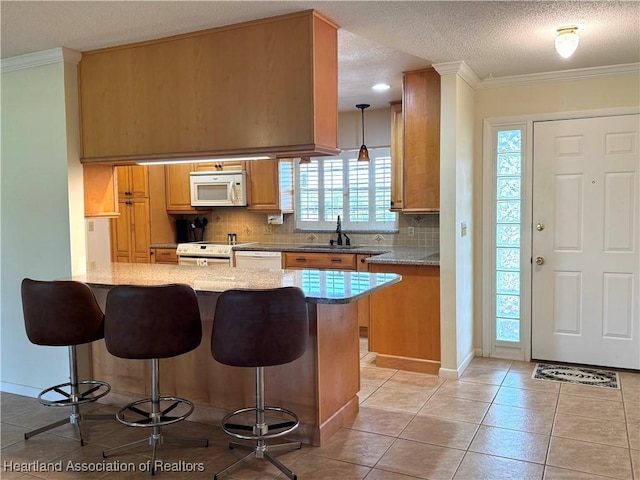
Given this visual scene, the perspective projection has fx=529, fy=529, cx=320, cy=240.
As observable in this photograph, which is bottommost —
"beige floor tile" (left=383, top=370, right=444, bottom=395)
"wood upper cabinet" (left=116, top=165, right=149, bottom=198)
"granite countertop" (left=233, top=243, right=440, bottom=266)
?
"beige floor tile" (left=383, top=370, right=444, bottom=395)

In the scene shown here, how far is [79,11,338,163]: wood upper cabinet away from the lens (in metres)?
2.98

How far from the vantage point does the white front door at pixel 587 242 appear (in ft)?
13.5

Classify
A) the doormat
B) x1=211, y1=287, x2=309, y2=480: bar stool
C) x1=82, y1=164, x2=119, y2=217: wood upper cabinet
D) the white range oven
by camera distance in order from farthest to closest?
the white range oven, the doormat, x1=82, y1=164, x2=119, y2=217: wood upper cabinet, x1=211, y1=287, x2=309, y2=480: bar stool

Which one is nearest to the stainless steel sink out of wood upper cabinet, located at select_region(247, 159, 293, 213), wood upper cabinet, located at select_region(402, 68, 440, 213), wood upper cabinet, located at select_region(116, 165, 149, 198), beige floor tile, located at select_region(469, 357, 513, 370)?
wood upper cabinet, located at select_region(247, 159, 293, 213)

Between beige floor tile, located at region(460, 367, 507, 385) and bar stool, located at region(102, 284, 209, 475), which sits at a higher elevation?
bar stool, located at region(102, 284, 209, 475)

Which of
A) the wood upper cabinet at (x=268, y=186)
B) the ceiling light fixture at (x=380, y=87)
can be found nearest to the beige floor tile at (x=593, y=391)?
the ceiling light fixture at (x=380, y=87)

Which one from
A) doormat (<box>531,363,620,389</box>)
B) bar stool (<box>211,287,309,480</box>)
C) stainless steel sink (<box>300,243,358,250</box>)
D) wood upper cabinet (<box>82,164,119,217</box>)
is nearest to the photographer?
bar stool (<box>211,287,309,480</box>)

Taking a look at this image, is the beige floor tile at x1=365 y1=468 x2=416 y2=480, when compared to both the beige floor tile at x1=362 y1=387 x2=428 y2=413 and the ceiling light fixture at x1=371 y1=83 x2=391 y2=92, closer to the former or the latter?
the beige floor tile at x1=362 y1=387 x2=428 y2=413

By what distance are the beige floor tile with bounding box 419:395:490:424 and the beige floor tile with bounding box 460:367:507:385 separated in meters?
0.44

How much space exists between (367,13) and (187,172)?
3.88m

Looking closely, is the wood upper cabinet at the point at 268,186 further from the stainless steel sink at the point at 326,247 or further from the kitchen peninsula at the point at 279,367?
the kitchen peninsula at the point at 279,367

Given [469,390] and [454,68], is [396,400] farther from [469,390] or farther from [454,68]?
[454,68]

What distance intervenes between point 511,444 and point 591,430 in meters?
0.55

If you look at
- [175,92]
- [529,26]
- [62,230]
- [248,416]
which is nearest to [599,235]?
[529,26]
